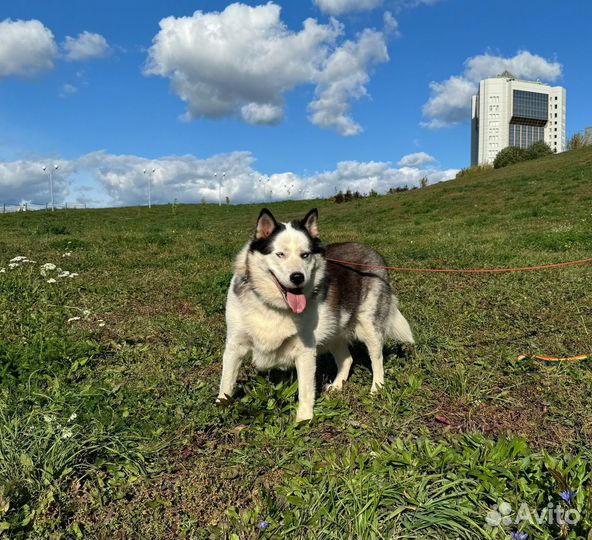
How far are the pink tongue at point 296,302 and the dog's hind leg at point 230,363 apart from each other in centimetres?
56

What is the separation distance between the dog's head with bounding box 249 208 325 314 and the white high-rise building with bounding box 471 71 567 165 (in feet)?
423

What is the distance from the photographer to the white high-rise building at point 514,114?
392 feet

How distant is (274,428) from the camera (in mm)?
3283

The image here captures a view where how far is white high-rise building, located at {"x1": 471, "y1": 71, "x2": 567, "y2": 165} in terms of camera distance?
119m

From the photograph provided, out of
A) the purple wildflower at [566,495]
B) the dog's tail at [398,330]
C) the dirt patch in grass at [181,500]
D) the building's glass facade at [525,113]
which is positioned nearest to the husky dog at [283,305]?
the dirt patch in grass at [181,500]

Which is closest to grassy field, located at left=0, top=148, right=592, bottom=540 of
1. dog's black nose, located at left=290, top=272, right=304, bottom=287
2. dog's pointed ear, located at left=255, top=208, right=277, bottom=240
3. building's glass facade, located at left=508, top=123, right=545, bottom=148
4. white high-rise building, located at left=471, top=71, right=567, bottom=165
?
dog's black nose, located at left=290, top=272, right=304, bottom=287

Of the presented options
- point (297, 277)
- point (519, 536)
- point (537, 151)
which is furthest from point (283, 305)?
point (537, 151)

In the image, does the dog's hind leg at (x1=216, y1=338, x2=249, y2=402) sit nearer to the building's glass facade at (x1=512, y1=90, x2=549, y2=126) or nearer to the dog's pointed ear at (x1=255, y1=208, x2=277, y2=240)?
the dog's pointed ear at (x1=255, y1=208, x2=277, y2=240)

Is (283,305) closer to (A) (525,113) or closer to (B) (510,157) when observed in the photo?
(B) (510,157)

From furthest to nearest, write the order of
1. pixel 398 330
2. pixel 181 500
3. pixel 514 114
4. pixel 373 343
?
1. pixel 514 114
2. pixel 398 330
3. pixel 373 343
4. pixel 181 500

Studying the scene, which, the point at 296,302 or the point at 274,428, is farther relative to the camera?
the point at 296,302

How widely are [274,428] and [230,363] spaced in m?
0.67

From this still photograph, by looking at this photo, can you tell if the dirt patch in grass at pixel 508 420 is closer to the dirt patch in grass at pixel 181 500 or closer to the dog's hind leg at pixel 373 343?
the dog's hind leg at pixel 373 343

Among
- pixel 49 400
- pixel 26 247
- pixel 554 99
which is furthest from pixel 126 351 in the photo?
pixel 554 99
